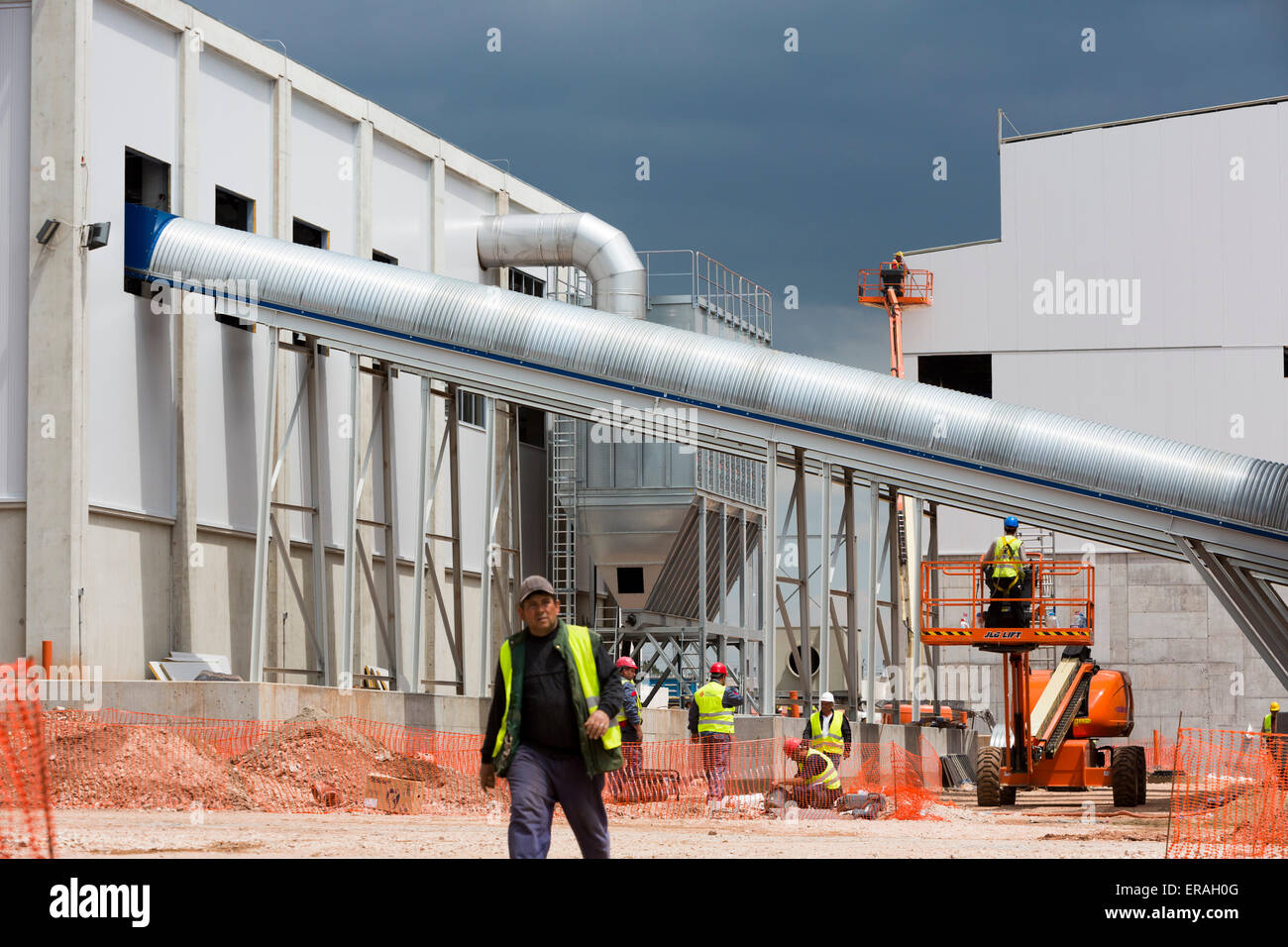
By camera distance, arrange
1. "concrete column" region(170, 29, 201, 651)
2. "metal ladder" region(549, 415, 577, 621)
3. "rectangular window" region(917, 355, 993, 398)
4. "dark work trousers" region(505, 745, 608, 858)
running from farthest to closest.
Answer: "rectangular window" region(917, 355, 993, 398), "metal ladder" region(549, 415, 577, 621), "concrete column" region(170, 29, 201, 651), "dark work trousers" region(505, 745, 608, 858)

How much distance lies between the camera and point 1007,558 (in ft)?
69.9

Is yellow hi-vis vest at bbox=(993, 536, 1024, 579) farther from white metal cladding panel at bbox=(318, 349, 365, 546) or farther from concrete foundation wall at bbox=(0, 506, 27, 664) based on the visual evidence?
concrete foundation wall at bbox=(0, 506, 27, 664)

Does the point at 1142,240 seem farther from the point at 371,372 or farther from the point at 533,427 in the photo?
the point at 371,372

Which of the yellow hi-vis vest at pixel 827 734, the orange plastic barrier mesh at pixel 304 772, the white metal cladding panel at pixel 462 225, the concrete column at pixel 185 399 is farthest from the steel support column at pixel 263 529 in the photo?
the white metal cladding panel at pixel 462 225

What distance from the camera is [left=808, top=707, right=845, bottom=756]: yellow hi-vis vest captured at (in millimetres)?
19286

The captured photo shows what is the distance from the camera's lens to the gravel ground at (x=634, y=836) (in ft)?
42.4

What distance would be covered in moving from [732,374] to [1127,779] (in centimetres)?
805

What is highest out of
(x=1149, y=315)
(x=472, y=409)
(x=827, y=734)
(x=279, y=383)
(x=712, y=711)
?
(x=1149, y=315)

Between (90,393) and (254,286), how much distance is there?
3.03m

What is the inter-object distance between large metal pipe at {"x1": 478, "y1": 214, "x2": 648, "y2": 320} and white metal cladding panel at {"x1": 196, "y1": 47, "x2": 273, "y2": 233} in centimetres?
783

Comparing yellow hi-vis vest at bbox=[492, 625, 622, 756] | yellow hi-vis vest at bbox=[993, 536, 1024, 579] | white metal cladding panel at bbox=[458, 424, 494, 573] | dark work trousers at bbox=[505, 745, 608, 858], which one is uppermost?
white metal cladding panel at bbox=[458, 424, 494, 573]

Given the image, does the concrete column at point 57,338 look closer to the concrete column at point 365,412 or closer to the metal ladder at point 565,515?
the concrete column at point 365,412

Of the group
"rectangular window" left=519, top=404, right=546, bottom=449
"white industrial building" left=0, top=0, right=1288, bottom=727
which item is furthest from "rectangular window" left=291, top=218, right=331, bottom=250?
"rectangular window" left=519, top=404, right=546, bottom=449

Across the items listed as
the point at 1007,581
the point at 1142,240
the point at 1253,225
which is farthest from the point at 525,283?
the point at 1007,581
